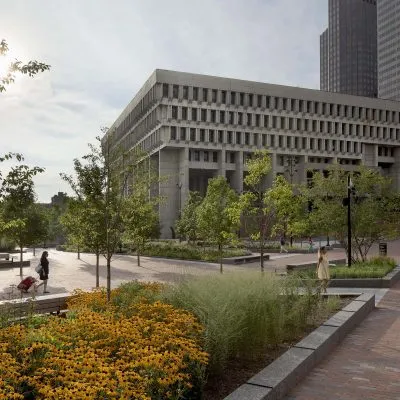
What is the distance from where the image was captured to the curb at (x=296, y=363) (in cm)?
604

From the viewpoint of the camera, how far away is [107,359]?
5.83m

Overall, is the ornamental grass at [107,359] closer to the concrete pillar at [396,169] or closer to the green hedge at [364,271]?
the green hedge at [364,271]

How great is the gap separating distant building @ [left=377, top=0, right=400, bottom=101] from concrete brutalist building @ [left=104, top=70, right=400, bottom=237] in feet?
261

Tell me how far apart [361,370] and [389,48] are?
7358 inches

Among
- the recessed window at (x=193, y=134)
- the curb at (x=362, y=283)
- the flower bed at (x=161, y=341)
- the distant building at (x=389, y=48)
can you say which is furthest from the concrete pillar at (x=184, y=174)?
the distant building at (x=389, y=48)

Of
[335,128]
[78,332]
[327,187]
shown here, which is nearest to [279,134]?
[335,128]

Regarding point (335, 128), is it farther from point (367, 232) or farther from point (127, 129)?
point (367, 232)

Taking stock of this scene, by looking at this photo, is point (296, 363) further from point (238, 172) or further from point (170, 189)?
point (238, 172)

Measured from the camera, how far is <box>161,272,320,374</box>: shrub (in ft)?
23.5

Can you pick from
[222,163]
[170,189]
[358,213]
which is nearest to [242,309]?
[358,213]

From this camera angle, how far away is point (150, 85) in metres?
77.0

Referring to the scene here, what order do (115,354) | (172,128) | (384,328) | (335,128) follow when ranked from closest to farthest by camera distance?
(115,354) → (384,328) → (172,128) → (335,128)

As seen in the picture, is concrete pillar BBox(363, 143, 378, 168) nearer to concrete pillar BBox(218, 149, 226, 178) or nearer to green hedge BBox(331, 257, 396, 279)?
concrete pillar BBox(218, 149, 226, 178)

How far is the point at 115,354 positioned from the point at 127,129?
91927mm
